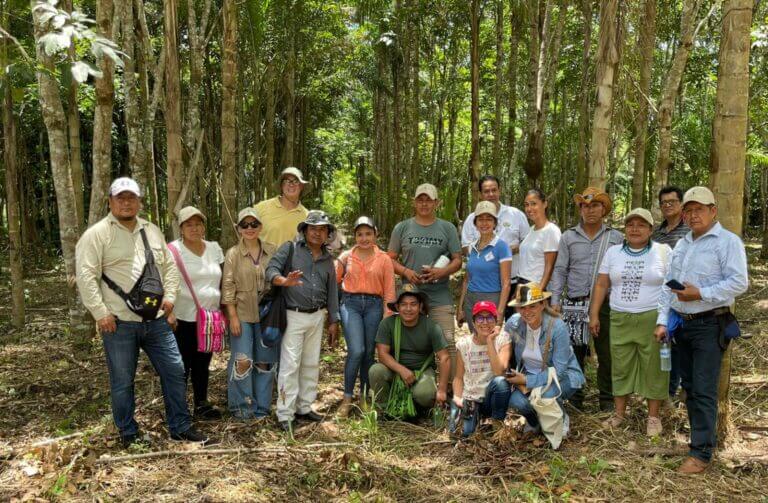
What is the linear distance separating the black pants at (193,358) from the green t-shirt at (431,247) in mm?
2010

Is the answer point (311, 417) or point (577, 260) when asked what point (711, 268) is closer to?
point (577, 260)

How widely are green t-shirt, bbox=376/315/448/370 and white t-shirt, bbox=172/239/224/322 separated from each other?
148 centimetres

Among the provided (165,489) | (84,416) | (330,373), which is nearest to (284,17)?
(330,373)

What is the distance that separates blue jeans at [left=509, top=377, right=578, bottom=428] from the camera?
15.3ft

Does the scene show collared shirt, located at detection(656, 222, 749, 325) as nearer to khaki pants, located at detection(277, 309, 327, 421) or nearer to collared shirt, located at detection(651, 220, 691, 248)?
collared shirt, located at detection(651, 220, 691, 248)

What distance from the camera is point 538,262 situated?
5.59 meters

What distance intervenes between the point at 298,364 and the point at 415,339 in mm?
1059

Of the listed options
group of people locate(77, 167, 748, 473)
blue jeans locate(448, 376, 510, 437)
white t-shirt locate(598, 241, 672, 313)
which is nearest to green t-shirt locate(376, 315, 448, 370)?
group of people locate(77, 167, 748, 473)

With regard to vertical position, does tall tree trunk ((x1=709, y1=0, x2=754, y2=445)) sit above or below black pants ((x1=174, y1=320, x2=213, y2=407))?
above

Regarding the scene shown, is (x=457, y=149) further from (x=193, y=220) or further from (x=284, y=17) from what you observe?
(x=193, y=220)

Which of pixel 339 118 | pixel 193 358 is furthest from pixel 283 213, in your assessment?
pixel 339 118

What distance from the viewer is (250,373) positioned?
5184 millimetres

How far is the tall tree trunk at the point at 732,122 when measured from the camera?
4.37m

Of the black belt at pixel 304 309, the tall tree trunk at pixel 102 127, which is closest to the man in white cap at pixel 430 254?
the black belt at pixel 304 309
